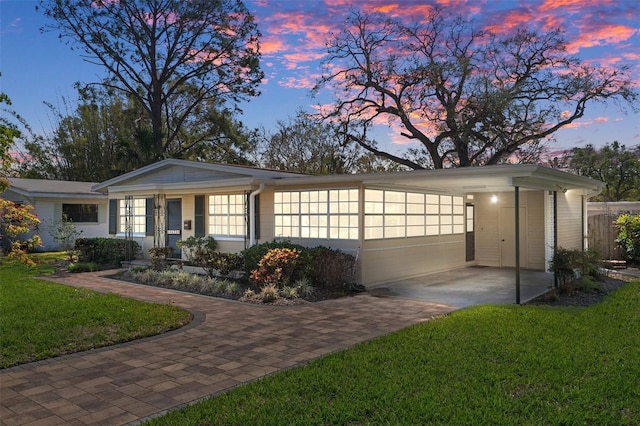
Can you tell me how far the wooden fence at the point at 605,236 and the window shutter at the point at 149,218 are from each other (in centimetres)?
1371

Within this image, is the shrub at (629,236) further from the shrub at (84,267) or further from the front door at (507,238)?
the shrub at (84,267)

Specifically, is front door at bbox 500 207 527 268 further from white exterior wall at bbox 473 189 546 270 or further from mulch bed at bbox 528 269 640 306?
mulch bed at bbox 528 269 640 306

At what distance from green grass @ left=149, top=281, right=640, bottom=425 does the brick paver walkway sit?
390 millimetres

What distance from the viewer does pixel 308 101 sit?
27.4m

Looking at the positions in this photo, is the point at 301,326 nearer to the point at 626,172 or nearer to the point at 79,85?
the point at 79,85

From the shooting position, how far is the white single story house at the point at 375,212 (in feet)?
34.9

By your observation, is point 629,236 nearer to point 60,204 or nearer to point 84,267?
point 84,267

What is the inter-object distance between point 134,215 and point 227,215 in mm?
4166

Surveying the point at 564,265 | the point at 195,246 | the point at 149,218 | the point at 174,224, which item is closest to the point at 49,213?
the point at 149,218

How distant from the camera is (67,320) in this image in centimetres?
714

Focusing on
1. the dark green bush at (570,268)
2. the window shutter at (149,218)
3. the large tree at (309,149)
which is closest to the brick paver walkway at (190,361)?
the dark green bush at (570,268)

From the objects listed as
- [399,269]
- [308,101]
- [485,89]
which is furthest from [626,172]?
[399,269]

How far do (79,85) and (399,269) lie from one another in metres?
26.0

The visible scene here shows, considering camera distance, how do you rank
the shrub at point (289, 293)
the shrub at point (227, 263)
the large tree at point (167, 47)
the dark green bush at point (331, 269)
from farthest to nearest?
the large tree at point (167, 47)
the shrub at point (227, 263)
the dark green bush at point (331, 269)
the shrub at point (289, 293)
